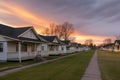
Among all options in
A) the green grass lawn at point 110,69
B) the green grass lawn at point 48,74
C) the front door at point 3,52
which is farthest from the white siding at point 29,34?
the green grass lawn at point 48,74

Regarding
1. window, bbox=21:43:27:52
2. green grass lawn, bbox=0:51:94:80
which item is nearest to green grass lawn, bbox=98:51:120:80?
green grass lawn, bbox=0:51:94:80

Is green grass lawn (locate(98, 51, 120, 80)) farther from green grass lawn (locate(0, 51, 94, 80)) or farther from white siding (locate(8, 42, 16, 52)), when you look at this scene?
white siding (locate(8, 42, 16, 52))

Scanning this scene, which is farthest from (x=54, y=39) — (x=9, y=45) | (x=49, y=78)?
(x=49, y=78)

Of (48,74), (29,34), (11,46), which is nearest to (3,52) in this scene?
(11,46)

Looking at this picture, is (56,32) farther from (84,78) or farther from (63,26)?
(84,78)

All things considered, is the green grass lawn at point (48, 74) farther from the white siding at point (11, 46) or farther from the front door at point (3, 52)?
the white siding at point (11, 46)

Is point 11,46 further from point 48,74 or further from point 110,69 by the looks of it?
point 110,69

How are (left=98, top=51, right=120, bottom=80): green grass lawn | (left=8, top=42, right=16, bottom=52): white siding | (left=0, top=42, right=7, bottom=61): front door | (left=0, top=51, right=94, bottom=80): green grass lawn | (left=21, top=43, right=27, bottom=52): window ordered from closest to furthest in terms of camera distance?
(left=0, top=51, right=94, bottom=80): green grass lawn, (left=98, top=51, right=120, bottom=80): green grass lawn, (left=0, top=42, right=7, bottom=61): front door, (left=8, top=42, right=16, bottom=52): white siding, (left=21, top=43, right=27, bottom=52): window

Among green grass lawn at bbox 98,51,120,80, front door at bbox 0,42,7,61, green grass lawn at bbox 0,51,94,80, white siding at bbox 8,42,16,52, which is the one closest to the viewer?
green grass lawn at bbox 0,51,94,80

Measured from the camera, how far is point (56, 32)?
10050cm

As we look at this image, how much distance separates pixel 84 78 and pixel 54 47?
4236 centimetres

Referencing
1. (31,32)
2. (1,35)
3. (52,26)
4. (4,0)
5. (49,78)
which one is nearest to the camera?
(49,78)

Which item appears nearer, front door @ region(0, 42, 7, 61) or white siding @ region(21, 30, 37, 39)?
front door @ region(0, 42, 7, 61)

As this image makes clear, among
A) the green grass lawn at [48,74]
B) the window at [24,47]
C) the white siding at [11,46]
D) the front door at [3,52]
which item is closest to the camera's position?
the green grass lawn at [48,74]
